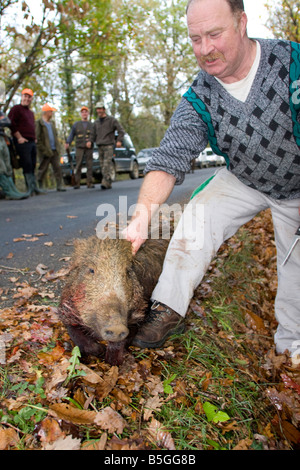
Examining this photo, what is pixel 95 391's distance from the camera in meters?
2.55

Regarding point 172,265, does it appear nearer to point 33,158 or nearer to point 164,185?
point 164,185

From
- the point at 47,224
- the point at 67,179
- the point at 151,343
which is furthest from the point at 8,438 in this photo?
the point at 67,179

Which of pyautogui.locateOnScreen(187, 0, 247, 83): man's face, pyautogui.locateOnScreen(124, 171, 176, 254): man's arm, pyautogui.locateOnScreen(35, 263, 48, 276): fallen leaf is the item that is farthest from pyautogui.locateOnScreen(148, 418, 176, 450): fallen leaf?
pyautogui.locateOnScreen(35, 263, 48, 276): fallen leaf

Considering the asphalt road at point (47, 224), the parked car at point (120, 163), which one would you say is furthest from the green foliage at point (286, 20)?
the parked car at point (120, 163)

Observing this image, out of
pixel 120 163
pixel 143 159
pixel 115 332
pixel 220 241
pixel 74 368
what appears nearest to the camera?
pixel 115 332

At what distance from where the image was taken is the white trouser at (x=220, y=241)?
3127mm

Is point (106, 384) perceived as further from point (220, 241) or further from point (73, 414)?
point (220, 241)

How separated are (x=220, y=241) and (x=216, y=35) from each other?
163 centimetres

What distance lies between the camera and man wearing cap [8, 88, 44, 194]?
10.7 m

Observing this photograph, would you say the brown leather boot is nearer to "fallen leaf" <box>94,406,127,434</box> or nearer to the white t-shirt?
"fallen leaf" <box>94,406,127,434</box>

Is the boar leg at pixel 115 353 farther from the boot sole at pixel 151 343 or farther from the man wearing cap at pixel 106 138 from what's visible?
the man wearing cap at pixel 106 138

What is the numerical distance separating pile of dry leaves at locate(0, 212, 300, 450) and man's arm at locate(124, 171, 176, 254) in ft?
3.10

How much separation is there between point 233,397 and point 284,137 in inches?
79.3

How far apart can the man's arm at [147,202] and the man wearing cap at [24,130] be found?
339 inches
